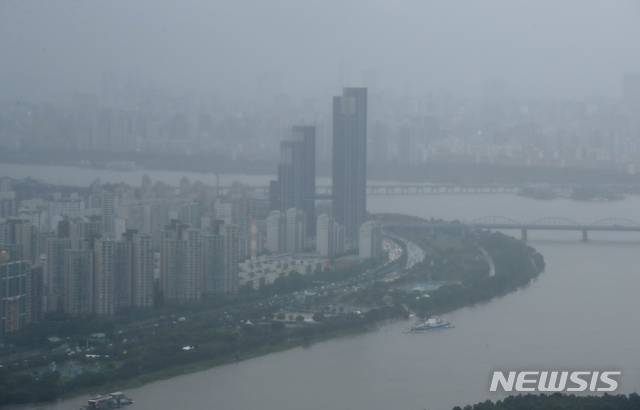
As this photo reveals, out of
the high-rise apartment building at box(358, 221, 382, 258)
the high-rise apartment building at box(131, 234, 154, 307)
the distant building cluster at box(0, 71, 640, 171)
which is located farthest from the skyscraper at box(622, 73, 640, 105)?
the high-rise apartment building at box(131, 234, 154, 307)

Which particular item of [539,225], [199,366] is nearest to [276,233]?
[539,225]

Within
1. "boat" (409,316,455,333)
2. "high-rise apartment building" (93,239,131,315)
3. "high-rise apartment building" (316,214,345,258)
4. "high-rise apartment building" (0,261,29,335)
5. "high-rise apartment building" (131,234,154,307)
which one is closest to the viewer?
"high-rise apartment building" (0,261,29,335)

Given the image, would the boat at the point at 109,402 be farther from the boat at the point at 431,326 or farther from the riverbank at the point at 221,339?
the boat at the point at 431,326

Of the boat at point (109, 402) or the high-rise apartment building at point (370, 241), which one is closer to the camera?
the boat at point (109, 402)

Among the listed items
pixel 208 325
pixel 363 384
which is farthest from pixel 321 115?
pixel 363 384

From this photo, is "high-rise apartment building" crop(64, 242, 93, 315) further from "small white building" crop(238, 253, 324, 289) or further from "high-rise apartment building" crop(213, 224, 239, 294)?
"small white building" crop(238, 253, 324, 289)

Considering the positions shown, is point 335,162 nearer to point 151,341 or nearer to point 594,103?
point 151,341

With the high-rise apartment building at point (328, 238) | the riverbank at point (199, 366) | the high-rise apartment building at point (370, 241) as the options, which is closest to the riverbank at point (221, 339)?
the riverbank at point (199, 366)
